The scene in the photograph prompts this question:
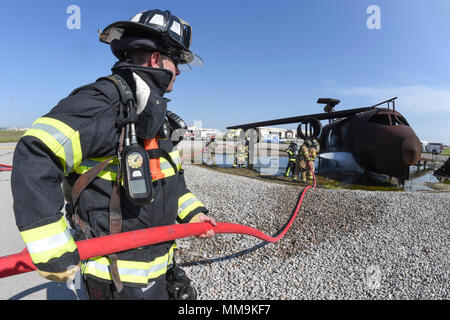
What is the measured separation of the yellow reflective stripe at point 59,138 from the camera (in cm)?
110

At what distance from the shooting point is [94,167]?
4.60ft

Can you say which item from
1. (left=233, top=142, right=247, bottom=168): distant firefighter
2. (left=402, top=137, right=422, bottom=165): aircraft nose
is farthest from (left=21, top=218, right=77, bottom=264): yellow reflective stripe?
(left=233, top=142, right=247, bottom=168): distant firefighter

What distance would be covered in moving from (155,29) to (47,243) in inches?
53.9

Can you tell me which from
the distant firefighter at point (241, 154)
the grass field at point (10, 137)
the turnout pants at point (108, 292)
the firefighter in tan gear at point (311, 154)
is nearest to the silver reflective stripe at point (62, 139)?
the turnout pants at point (108, 292)

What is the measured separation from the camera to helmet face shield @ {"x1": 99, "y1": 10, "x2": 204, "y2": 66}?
163cm

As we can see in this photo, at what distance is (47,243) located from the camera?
110 centimetres

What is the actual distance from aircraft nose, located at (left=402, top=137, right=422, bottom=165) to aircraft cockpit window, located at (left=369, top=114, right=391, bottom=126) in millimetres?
1268

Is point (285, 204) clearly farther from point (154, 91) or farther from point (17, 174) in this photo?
point (17, 174)

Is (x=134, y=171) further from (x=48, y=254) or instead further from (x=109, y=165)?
(x=48, y=254)

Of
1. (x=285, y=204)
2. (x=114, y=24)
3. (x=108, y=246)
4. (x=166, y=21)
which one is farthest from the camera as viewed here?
(x=285, y=204)

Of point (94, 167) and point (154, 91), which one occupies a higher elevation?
point (154, 91)

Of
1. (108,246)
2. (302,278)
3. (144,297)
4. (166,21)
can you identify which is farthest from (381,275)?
(166,21)
